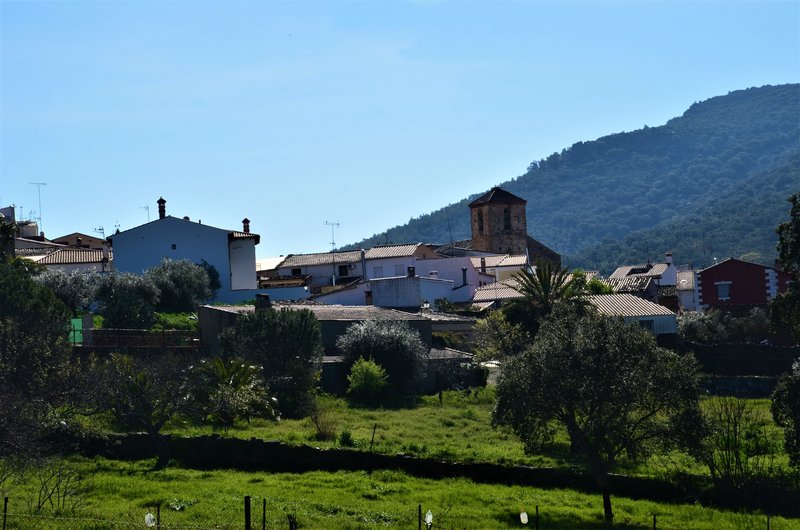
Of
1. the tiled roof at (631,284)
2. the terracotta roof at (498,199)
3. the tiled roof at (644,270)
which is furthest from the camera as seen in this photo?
the terracotta roof at (498,199)

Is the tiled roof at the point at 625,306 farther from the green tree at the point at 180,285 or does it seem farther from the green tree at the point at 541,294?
the green tree at the point at 180,285

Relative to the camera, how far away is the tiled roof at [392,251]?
Result: 88.4m

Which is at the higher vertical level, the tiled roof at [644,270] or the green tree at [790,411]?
the tiled roof at [644,270]

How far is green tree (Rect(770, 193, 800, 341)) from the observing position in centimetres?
3641

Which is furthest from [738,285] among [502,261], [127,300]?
[127,300]

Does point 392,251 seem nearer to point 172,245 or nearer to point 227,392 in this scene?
point 172,245

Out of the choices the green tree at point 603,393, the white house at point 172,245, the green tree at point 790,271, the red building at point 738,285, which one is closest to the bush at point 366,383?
the green tree at point 603,393

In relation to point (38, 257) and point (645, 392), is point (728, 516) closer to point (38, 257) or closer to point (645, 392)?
point (645, 392)

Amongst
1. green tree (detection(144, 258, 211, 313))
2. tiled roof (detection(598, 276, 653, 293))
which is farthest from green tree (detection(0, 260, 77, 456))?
tiled roof (detection(598, 276, 653, 293))

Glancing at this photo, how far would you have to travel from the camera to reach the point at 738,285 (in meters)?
74.1

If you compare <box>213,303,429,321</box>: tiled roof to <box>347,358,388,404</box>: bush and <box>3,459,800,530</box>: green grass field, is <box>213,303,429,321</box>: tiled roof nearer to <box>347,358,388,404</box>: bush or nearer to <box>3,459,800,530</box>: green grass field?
<box>347,358,388,404</box>: bush

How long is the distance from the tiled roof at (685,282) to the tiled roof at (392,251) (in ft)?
71.2

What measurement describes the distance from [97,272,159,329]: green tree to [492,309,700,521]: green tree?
87.7ft

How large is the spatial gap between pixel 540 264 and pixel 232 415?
22.2 metres
